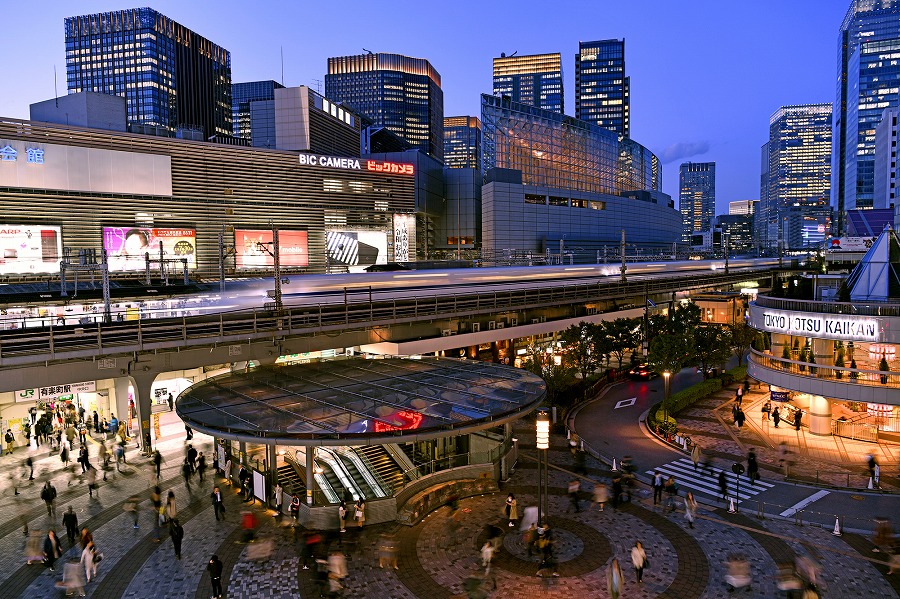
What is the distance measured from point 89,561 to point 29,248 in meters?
56.3

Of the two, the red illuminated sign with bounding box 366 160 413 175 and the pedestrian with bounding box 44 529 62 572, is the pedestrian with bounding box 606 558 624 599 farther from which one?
the red illuminated sign with bounding box 366 160 413 175

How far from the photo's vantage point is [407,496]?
24.3 meters

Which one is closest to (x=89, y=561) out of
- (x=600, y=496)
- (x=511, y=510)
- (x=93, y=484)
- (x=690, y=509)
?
(x=93, y=484)

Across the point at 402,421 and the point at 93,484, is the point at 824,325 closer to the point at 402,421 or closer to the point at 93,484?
the point at 402,421

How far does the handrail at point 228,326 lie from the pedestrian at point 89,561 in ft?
34.9

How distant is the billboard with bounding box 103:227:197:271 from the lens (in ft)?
220

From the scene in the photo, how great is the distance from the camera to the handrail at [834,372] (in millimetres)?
32375

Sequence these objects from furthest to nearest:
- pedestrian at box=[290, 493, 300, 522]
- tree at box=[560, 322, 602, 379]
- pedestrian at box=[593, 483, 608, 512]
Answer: tree at box=[560, 322, 602, 379], pedestrian at box=[593, 483, 608, 512], pedestrian at box=[290, 493, 300, 522]

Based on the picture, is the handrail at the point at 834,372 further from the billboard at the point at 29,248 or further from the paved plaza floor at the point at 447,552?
the billboard at the point at 29,248

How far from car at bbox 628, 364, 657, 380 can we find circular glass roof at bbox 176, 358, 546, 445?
23024mm

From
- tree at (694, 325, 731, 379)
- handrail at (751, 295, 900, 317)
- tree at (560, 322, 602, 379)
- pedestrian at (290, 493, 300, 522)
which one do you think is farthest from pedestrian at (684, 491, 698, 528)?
tree at (694, 325, 731, 379)

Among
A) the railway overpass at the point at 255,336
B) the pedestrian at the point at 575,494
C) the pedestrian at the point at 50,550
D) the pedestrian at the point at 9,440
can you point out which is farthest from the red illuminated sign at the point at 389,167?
the pedestrian at the point at 50,550

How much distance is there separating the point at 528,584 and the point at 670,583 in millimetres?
4491

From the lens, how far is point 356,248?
8831 cm
